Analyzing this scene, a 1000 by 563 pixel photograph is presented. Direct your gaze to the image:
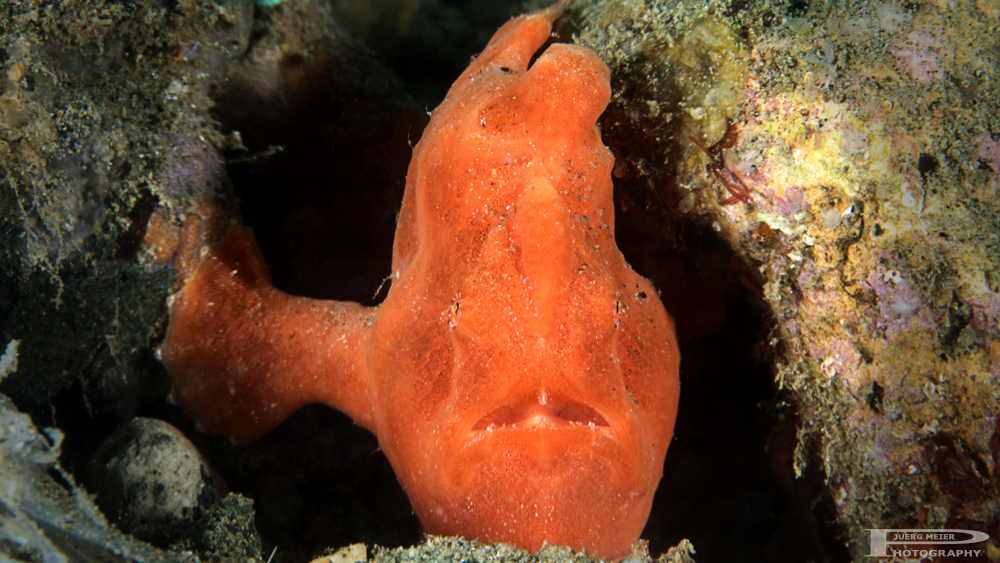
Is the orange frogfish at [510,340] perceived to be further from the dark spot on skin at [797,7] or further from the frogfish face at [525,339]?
the dark spot on skin at [797,7]

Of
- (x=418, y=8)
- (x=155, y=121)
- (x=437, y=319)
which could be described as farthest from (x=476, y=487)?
(x=418, y=8)

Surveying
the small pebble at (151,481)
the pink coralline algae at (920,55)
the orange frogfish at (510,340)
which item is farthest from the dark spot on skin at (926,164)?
the small pebble at (151,481)

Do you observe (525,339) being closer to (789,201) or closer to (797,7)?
(789,201)

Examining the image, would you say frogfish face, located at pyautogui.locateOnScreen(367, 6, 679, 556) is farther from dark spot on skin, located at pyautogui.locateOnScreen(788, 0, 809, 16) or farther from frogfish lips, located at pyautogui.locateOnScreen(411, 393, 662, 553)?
dark spot on skin, located at pyautogui.locateOnScreen(788, 0, 809, 16)

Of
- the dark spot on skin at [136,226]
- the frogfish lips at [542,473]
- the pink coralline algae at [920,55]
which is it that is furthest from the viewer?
the dark spot on skin at [136,226]

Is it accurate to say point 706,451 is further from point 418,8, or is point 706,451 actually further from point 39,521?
point 418,8

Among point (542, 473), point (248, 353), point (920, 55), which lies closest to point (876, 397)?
point (542, 473)
